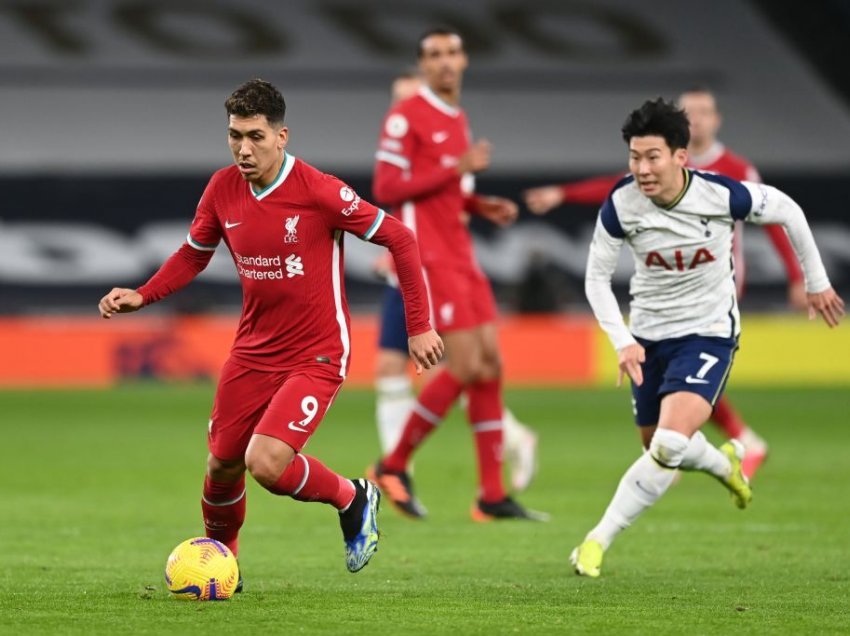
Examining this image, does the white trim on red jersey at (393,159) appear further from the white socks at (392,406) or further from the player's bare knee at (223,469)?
the player's bare knee at (223,469)

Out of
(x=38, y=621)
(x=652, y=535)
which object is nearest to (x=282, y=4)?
(x=652, y=535)

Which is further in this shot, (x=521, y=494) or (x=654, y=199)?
(x=521, y=494)

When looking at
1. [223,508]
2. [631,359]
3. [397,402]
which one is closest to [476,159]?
[397,402]

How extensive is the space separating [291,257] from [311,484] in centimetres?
94

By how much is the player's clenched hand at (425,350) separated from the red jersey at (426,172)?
Answer: 318cm

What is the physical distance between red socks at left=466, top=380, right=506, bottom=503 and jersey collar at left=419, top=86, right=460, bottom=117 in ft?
5.58

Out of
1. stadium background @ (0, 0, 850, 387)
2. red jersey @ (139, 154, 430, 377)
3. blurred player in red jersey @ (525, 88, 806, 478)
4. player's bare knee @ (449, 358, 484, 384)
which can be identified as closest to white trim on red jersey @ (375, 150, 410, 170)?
blurred player in red jersey @ (525, 88, 806, 478)

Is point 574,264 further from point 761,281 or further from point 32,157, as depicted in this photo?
point 32,157

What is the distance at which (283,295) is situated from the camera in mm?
6652

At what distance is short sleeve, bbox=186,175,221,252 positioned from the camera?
6.71 meters

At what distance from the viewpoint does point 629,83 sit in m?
30.3

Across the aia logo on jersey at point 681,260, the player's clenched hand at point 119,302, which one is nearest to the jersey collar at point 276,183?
Answer: the player's clenched hand at point 119,302

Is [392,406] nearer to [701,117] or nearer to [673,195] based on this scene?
[701,117]

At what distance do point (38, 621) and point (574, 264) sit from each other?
2451 cm
